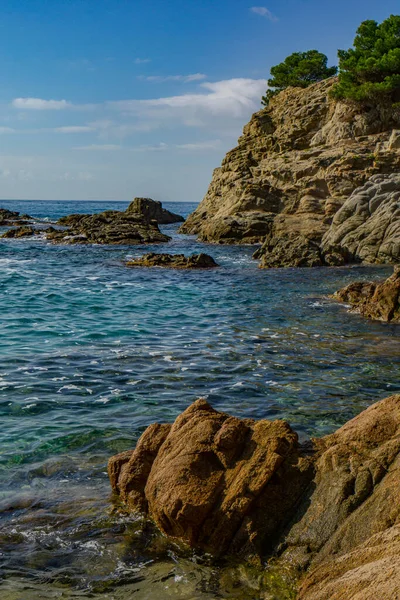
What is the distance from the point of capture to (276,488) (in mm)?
6855

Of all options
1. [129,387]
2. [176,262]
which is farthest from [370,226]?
[129,387]

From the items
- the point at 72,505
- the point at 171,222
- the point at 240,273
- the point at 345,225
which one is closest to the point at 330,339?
the point at 72,505

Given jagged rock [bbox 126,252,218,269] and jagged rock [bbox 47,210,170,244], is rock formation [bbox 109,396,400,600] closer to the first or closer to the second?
jagged rock [bbox 126,252,218,269]

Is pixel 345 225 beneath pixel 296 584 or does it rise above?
above

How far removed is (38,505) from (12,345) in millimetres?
9186

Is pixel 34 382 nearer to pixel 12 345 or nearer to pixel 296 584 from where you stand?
pixel 12 345

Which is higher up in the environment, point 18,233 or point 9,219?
point 9,219

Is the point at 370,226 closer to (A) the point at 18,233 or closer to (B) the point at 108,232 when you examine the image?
(B) the point at 108,232

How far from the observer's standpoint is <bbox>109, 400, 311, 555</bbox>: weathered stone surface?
6.61 metres

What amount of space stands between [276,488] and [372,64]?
6138 cm

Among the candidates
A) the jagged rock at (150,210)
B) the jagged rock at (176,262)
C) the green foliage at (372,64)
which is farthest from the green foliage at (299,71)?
the jagged rock at (176,262)

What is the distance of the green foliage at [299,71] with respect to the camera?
80688 millimetres

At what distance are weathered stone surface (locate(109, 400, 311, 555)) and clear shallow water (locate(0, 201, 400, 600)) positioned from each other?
14.3 inches

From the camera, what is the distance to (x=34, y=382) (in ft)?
42.8
